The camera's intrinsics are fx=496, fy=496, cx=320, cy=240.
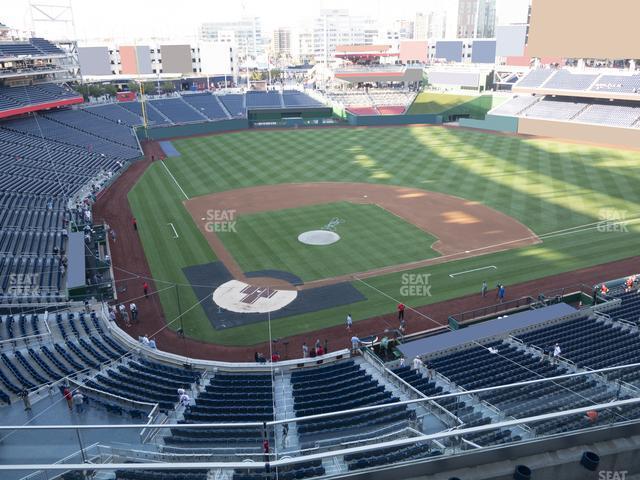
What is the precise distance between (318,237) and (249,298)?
28.7ft

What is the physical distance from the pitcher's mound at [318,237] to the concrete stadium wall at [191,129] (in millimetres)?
41684

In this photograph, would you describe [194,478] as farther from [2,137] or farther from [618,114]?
[618,114]

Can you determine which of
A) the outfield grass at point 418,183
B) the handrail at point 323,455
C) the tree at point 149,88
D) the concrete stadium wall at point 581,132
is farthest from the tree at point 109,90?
the handrail at point 323,455

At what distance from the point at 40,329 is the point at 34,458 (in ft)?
39.4

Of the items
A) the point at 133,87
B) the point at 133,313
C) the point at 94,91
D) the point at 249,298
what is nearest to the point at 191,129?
the point at 94,91

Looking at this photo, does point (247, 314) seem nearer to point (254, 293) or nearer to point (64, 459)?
point (254, 293)

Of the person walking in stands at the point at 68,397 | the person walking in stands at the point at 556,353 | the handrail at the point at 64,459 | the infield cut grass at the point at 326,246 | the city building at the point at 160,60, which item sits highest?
the city building at the point at 160,60

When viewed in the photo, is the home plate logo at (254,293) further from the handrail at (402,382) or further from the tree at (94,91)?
the tree at (94,91)

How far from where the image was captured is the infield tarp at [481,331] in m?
19.0

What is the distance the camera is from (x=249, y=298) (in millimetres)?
25453

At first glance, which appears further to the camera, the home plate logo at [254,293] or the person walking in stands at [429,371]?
the home plate logo at [254,293]

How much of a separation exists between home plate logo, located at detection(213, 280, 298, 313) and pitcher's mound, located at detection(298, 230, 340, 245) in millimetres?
6595

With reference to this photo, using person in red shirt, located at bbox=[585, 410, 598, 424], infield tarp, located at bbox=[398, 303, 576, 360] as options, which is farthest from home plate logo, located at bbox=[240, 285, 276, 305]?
person in red shirt, located at bbox=[585, 410, 598, 424]

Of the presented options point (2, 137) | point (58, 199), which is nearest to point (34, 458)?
point (58, 199)
